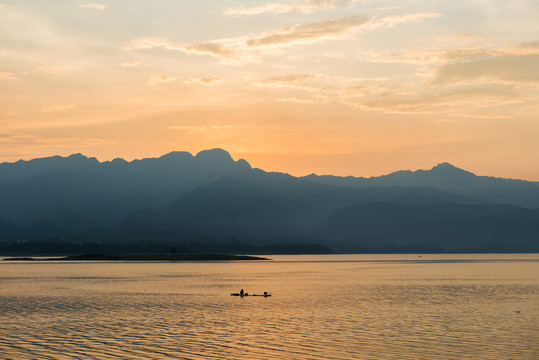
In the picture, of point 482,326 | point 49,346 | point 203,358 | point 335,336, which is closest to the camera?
point 203,358

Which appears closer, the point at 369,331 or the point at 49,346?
the point at 49,346

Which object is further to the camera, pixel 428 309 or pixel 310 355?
pixel 428 309

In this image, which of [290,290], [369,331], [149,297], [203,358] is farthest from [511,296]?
[203,358]

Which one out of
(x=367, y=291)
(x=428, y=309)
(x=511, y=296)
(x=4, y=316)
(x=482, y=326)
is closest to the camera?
(x=482, y=326)

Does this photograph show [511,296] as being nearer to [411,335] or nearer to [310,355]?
[411,335]

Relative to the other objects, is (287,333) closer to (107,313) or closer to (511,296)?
(107,313)

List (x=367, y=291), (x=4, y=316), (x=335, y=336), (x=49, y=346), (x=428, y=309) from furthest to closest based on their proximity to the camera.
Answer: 1. (x=367, y=291)
2. (x=428, y=309)
3. (x=4, y=316)
4. (x=335, y=336)
5. (x=49, y=346)

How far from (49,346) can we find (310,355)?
25.3 meters

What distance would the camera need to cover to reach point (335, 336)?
64.4 metres

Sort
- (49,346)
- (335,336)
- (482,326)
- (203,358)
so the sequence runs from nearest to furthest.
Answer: (203,358) → (49,346) → (335,336) → (482,326)

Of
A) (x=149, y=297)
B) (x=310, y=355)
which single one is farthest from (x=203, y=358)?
(x=149, y=297)

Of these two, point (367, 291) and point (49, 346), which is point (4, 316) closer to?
point (49, 346)

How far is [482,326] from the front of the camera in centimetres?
7175

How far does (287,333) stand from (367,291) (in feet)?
214
